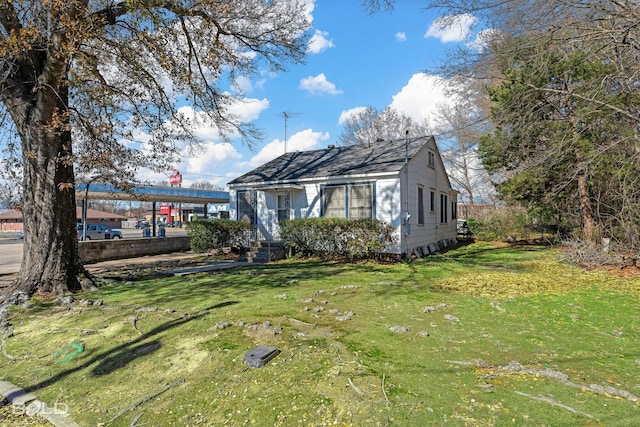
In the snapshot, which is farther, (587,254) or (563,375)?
(587,254)

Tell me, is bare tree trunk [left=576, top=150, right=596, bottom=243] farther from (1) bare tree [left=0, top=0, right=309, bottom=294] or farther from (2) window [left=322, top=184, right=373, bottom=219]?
(1) bare tree [left=0, top=0, right=309, bottom=294]

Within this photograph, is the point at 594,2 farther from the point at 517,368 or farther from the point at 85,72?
the point at 85,72

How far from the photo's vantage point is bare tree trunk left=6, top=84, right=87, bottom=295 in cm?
678

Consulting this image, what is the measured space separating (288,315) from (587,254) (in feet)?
31.6

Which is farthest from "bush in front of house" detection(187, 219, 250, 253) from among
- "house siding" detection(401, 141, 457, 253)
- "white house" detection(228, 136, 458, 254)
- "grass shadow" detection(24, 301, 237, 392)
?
"grass shadow" detection(24, 301, 237, 392)

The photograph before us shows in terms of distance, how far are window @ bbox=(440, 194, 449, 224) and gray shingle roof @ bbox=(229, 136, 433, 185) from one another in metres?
3.81

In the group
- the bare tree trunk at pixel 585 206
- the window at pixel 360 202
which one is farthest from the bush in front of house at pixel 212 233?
the bare tree trunk at pixel 585 206

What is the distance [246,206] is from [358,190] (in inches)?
210

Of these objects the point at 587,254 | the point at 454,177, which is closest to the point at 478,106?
the point at 454,177

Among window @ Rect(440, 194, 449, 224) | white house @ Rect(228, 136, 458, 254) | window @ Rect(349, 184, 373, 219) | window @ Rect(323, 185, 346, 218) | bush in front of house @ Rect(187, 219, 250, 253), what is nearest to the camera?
white house @ Rect(228, 136, 458, 254)

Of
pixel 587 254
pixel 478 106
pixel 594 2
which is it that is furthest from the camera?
pixel 478 106

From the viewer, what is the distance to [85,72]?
19.6 ft

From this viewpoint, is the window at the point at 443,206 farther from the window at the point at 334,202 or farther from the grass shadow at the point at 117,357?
the grass shadow at the point at 117,357

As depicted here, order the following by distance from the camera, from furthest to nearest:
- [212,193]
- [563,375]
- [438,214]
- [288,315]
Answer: [212,193] < [438,214] < [288,315] < [563,375]
